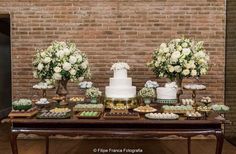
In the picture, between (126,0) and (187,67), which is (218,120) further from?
(126,0)

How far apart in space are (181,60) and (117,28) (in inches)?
90.8

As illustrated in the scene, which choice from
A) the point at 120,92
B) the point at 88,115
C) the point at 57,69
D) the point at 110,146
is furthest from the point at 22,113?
the point at 110,146

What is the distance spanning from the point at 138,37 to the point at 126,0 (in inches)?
28.3

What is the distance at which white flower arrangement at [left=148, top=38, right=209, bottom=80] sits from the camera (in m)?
4.23

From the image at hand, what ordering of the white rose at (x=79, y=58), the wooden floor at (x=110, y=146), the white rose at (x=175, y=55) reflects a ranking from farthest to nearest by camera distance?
the wooden floor at (x=110, y=146) < the white rose at (x=79, y=58) < the white rose at (x=175, y=55)

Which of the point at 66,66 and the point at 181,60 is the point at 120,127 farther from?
the point at 181,60

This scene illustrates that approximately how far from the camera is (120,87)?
4281mm

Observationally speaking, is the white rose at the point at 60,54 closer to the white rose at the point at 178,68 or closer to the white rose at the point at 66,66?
the white rose at the point at 66,66

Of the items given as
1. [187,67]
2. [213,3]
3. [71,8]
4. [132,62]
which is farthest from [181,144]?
[71,8]

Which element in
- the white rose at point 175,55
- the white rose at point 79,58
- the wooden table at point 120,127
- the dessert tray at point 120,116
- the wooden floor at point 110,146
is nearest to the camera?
the wooden table at point 120,127

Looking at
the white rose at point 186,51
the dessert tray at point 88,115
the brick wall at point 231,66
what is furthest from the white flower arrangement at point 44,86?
the brick wall at point 231,66

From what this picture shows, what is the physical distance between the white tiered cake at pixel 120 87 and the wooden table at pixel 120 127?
866mm

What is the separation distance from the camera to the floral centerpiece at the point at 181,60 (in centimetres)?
424

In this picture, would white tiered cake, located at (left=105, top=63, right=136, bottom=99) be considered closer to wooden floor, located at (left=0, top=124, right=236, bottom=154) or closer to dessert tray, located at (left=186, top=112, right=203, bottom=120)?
dessert tray, located at (left=186, top=112, right=203, bottom=120)
